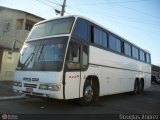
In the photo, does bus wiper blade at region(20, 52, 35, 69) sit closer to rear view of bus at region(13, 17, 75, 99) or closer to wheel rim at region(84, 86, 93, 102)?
rear view of bus at region(13, 17, 75, 99)

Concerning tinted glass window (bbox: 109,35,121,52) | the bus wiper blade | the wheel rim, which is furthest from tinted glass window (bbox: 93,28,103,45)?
the bus wiper blade

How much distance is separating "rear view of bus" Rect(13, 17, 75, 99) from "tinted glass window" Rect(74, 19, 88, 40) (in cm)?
29

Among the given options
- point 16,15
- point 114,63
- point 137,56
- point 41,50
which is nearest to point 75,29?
point 41,50

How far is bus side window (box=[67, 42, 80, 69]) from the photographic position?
909 cm

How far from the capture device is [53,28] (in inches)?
398

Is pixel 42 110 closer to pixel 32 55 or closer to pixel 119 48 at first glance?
pixel 32 55

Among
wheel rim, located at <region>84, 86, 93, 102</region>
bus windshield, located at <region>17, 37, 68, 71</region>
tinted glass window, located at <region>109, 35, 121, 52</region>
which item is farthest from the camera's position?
tinted glass window, located at <region>109, 35, 121, 52</region>

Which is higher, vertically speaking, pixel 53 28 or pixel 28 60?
pixel 53 28

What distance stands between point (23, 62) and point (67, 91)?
Result: 7.72 feet

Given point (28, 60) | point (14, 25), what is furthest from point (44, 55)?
point (14, 25)

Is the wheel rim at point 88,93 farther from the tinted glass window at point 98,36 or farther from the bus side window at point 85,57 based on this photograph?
the tinted glass window at point 98,36

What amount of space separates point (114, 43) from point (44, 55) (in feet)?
17.8

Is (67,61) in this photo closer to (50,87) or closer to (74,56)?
(74,56)

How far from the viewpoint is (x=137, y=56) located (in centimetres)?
1856
